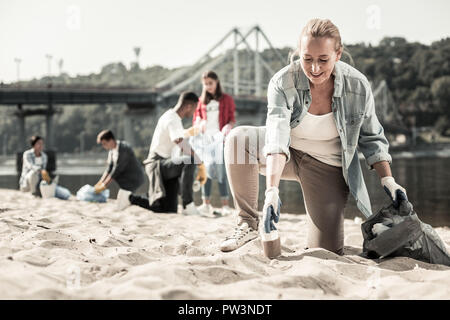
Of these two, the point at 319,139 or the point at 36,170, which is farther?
the point at 36,170

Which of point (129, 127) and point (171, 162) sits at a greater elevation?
point (171, 162)

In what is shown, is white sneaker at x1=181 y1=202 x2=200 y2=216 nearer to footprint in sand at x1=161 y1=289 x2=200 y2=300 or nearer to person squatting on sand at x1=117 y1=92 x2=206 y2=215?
person squatting on sand at x1=117 y1=92 x2=206 y2=215

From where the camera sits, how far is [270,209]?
8.05 feet

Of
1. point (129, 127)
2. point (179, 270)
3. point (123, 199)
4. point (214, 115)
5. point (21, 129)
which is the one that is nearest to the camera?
point (179, 270)

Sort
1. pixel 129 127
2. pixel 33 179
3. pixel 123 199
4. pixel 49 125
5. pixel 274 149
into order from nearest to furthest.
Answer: pixel 274 149 < pixel 123 199 < pixel 33 179 < pixel 49 125 < pixel 129 127

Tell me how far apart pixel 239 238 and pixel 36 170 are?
5708mm

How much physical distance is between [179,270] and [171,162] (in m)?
3.11

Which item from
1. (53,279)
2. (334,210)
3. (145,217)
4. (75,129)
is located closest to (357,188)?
(334,210)

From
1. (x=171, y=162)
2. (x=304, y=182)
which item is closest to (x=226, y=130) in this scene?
(x=171, y=162)

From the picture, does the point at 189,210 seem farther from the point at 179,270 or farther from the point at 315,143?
the point at 179,270

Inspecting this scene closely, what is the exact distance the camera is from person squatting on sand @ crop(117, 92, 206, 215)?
519 cm

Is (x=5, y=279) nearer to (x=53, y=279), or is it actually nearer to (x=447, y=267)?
(x=53, y=279)

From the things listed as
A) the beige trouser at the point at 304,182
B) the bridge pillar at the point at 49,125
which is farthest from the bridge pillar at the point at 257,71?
the beige trouser at the point at 304,182

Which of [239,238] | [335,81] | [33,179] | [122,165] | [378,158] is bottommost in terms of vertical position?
[33,179]
